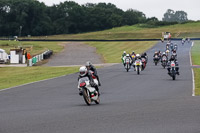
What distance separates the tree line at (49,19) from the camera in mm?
132000

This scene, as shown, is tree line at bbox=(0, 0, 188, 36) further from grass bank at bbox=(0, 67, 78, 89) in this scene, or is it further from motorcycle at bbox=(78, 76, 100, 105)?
motorcycle at bbox=(78, 76, 100, 105)

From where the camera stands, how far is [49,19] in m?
143

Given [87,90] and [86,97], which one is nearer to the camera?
[86,97]

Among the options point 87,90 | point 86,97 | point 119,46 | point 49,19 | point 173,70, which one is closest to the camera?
point 86,97

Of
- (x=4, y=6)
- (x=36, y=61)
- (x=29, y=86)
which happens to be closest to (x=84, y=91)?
(x=29, y=86)

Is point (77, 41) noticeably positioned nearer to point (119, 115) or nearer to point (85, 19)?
point (85, 19)

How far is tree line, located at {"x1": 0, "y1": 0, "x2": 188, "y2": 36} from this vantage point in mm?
132000

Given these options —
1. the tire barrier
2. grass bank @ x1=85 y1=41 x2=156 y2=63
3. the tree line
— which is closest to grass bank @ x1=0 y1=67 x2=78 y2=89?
the tire barrier

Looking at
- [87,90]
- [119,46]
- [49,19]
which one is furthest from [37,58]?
[49,19]

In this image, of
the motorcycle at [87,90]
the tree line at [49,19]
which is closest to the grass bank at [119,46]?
the tree line at [49,19]

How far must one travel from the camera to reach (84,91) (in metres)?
14.4

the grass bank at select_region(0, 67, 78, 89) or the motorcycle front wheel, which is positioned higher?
the motorcycle front wheel

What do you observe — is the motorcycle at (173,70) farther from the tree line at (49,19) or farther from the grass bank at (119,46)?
the tree line at (49,19)

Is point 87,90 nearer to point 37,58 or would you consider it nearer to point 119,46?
point 37,58
